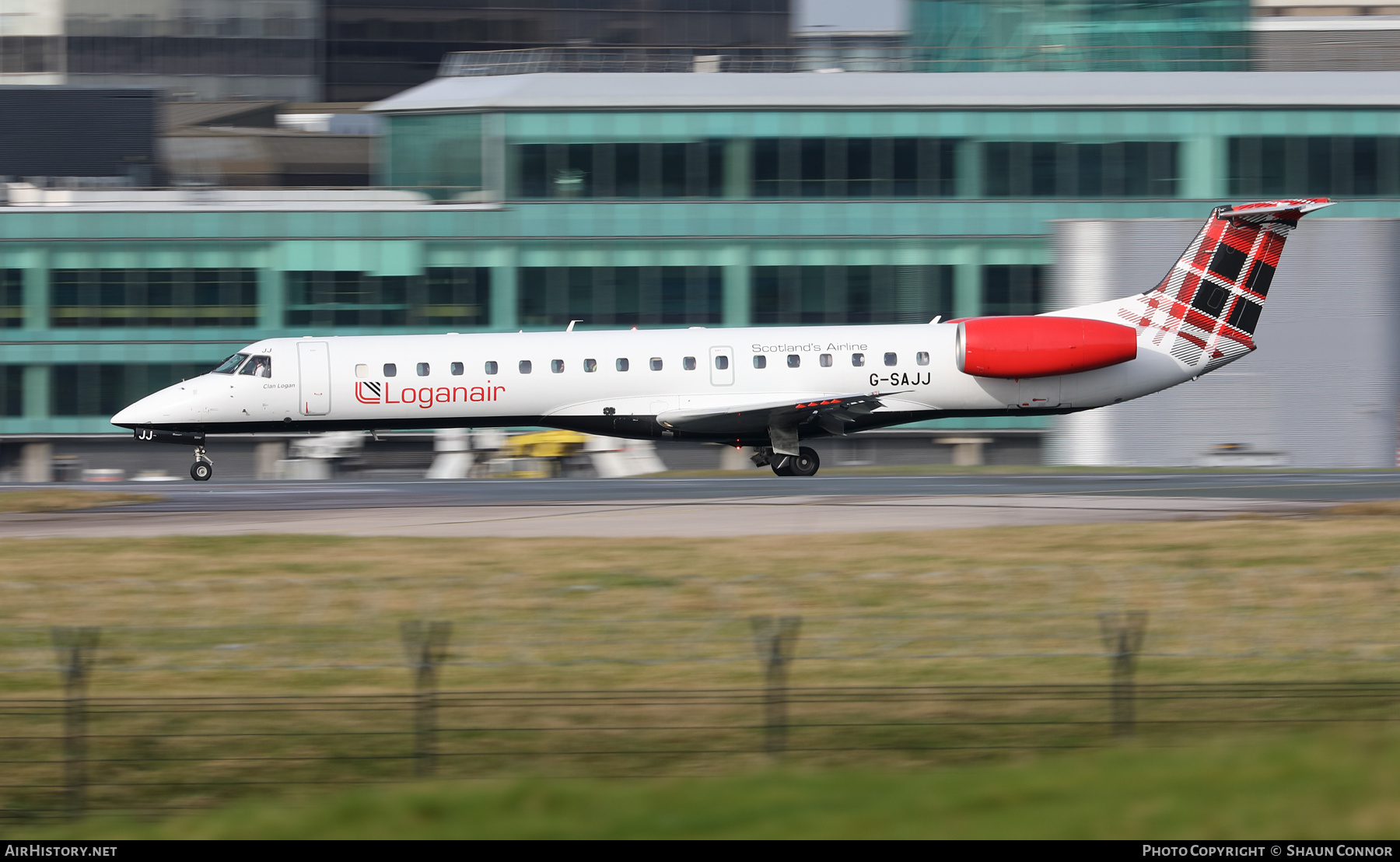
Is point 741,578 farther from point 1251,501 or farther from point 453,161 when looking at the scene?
point 453,161

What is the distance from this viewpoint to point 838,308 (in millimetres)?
54625

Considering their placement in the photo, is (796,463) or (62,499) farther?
(796,463)

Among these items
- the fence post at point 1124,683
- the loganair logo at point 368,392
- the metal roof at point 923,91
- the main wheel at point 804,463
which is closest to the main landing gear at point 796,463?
the main wheel at point 804,463

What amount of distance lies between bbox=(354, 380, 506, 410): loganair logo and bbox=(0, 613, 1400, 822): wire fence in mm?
20853

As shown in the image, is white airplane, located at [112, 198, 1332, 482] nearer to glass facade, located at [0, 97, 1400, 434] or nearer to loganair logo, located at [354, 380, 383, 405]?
loganair logo, located at [354, 380, 383, 405]

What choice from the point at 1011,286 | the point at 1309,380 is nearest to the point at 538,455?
the point at 1011,286

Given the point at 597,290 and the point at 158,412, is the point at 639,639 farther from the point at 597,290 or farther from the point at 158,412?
the point at 597,290

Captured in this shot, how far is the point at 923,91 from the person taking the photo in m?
53.7

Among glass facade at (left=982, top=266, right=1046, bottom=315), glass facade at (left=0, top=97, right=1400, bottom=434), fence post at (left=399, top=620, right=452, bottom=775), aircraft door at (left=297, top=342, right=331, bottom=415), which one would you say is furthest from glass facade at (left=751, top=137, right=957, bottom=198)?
fence post at (left=399, top=620, right=452, bottom=775)

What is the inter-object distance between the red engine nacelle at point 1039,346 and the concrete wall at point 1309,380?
7.95 metres

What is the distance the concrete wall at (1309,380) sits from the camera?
40.8m

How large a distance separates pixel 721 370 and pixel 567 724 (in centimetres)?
2207

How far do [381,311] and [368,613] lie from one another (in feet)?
134
